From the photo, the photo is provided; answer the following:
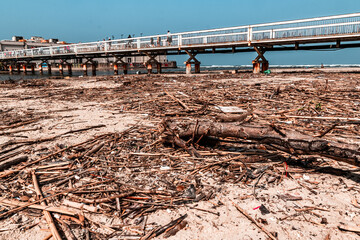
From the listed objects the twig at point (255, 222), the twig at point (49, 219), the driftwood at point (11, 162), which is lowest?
the twig at point (255, 222)

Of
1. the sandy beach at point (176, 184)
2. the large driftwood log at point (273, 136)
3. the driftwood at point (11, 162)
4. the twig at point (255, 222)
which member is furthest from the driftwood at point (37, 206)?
the large driftwood log at point (273, 136)

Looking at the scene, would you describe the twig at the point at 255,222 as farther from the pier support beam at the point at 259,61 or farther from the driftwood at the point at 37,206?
the pier support beam at the point at 259,61

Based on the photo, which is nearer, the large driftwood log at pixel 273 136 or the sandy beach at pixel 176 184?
the sandy beach at pixel 176 184

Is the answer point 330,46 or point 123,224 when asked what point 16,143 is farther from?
point 330,46

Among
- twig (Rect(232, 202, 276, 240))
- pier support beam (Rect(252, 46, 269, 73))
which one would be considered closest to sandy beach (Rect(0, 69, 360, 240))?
twig (Rect(232, 202, 276, 240))

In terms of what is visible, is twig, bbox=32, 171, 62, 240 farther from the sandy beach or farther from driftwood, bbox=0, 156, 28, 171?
driftwood, bbox=0, 156, 28, 171

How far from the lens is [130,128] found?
5117 millimetres

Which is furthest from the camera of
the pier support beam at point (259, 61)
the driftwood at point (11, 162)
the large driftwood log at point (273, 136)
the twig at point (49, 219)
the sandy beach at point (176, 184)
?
the pier support beam at point (259, 61)

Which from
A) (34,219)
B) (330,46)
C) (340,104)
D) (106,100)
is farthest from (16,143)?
(330,46)

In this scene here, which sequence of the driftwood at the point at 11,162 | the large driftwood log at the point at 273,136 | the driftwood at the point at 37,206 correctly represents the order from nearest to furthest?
the driftwood at the point at 37,206, the large driftwood log at the point at 273,136, the driftwood at the point at 11,162

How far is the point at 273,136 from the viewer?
3.25 metres

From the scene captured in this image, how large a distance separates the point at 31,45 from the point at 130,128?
4322 inches

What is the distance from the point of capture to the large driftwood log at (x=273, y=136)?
2.81 meters

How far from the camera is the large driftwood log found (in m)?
2.81
